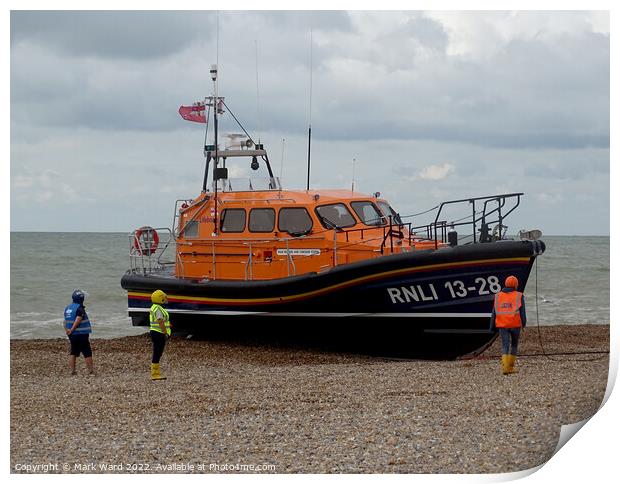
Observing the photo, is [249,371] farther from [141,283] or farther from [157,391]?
[141,283]

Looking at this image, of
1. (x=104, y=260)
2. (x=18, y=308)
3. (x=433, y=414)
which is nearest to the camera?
(x=433, y=414)

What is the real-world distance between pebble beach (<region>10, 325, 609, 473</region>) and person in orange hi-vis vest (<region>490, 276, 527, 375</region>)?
200mm

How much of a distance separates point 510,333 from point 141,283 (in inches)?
240

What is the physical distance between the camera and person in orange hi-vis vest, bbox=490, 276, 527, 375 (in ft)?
27.4

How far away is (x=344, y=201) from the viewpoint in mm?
11562

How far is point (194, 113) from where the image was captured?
12391mm

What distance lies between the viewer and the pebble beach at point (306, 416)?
19.5 ft

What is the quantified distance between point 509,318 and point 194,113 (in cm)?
603

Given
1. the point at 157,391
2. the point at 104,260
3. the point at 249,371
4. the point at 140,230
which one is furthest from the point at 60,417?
the point at 104,260

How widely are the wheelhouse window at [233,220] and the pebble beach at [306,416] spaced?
242 centimetres

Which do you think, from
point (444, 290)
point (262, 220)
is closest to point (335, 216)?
point (262, 220)

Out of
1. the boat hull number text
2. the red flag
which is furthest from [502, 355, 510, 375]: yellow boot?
the red flag

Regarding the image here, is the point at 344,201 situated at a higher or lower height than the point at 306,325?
higher

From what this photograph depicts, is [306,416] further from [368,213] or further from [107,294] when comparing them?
[107,294]
